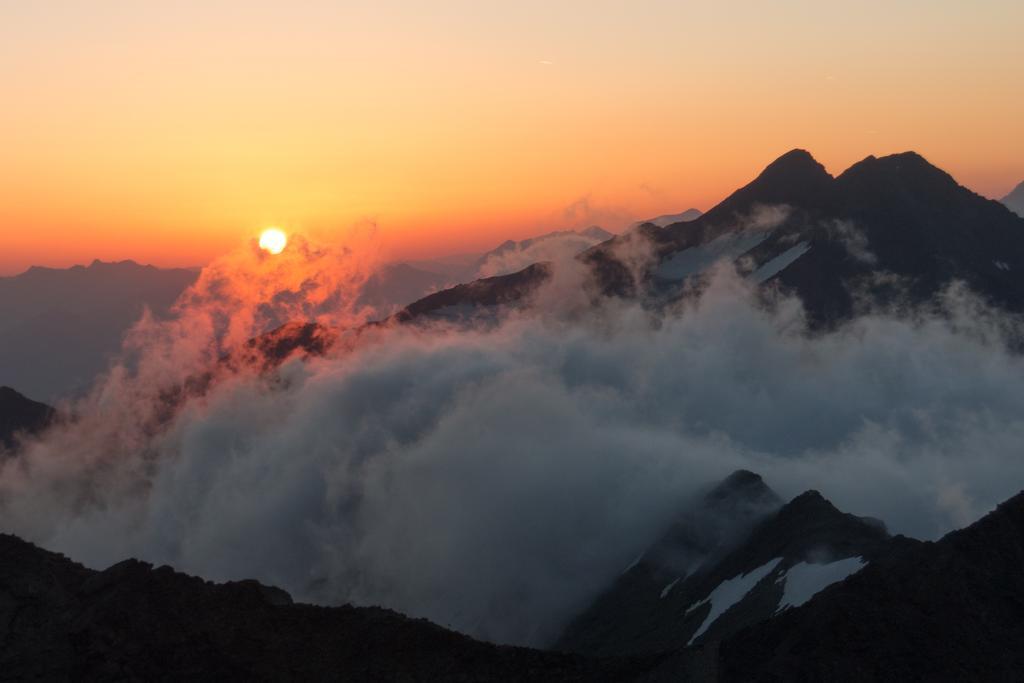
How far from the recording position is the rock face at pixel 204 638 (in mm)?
44406

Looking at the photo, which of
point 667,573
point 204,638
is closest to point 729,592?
point 667,573

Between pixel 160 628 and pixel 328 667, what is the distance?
29.4 feet

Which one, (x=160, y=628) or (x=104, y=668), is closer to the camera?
(x=104, y=668)

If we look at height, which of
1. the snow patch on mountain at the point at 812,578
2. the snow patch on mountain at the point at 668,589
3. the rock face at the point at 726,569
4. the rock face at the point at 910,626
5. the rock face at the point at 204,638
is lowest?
the snow patch on mountain at the point at 668,589

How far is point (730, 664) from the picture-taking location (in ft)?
153

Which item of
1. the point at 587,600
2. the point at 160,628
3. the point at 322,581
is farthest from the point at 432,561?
the point at 160,628

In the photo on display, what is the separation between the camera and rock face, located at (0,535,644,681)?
44406 millimetres

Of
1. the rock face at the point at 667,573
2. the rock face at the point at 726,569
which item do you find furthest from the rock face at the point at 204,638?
the rock face at the point at 667,573

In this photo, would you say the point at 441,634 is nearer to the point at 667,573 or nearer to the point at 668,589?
the point at 668,589

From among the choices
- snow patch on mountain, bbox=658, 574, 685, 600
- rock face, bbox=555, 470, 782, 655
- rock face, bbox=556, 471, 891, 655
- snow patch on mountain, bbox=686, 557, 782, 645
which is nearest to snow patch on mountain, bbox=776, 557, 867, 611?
rock face, bbox=556, 471, 891, 655

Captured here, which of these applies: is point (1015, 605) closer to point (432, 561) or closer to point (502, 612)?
point (502, 612)

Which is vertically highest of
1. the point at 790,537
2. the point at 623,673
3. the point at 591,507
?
the point at 623,673

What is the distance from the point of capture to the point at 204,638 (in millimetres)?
46438

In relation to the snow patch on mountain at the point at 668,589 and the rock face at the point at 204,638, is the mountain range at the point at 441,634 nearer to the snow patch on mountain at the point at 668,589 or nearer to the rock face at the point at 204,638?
the rock face at the point at 204,638
